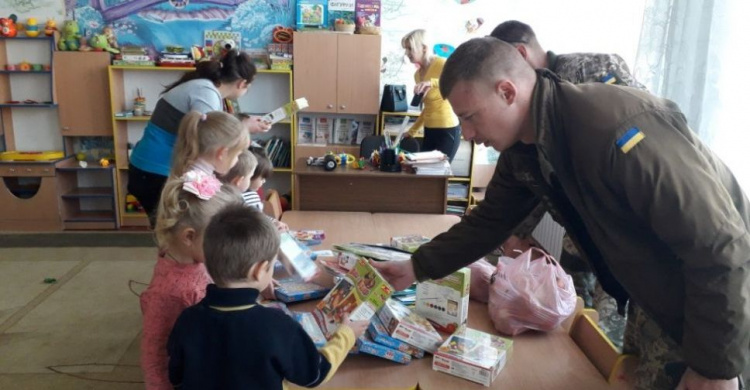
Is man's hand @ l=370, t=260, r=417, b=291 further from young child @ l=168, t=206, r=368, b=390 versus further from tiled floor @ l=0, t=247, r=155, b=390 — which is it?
tiled floor @ l=0, t=247, r=155, b=390

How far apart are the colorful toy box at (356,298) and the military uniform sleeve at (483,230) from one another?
0.67 ft

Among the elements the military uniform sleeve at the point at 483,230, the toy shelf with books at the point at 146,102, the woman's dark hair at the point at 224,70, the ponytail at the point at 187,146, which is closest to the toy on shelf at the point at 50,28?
the toy shelf with books at the point at 146,102

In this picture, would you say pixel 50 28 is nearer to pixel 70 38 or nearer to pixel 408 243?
pixel 70 38

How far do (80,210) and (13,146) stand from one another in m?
0.84

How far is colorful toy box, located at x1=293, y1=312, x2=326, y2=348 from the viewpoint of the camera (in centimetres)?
136

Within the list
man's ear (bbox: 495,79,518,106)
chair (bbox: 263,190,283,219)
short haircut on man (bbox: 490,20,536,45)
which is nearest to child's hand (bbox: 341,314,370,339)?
man's ear (bbox: 495,79,518,106)

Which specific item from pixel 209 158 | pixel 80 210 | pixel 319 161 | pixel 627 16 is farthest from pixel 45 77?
pixel 627 16

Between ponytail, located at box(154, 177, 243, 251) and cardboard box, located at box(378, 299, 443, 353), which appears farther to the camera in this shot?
ponytail, located at box(154, 177, 243, 251)

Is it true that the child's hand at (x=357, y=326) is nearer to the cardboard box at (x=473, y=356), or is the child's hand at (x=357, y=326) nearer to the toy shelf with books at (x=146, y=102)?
the cardboard box at (x=473, y=356)

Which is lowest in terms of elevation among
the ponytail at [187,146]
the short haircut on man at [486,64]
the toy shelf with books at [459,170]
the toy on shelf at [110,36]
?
the toy shelf with books at [459,170]

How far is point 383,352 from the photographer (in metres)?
1.35

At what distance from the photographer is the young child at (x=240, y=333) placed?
1.14 metres

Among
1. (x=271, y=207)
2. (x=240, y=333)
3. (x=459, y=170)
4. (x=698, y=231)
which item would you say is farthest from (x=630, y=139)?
(x=459, y=170)

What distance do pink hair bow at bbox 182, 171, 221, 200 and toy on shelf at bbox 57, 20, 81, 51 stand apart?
12.5 ft
